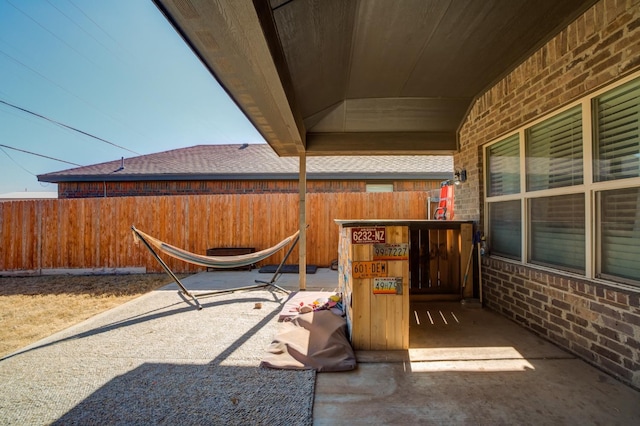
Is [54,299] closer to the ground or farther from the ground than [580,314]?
closer to the ground

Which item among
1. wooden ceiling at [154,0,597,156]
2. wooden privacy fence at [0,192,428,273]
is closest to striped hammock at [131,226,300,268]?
wooden ceiling at [154,0,597,156]

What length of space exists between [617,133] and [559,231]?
38.3 inches

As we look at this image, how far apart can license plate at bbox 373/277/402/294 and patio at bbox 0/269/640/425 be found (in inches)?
21.7

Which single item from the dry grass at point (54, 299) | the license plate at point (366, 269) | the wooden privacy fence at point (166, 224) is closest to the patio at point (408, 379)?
the dry grass at point (54, 299)

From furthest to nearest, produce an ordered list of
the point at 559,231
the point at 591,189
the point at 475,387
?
the point at 559,231 → the point at 591,189 → the point at 475,387

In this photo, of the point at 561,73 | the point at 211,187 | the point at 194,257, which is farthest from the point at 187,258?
the point at 211,187

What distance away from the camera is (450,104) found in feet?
13.5

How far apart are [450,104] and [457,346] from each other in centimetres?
328

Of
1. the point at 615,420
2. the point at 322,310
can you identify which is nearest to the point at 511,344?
the point at 615,420

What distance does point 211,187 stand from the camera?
9281mm

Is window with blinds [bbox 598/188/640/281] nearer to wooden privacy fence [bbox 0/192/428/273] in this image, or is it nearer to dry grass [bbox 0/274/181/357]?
wooden privacy fence [bbox 0/192/428/273]

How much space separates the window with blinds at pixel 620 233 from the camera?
2.03 meters

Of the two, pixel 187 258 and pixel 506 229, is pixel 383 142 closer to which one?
pixel 506 229

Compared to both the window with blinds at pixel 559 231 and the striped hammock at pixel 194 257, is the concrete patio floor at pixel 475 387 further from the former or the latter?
the striped hammock at pixel 194 257
